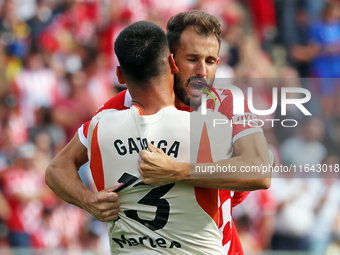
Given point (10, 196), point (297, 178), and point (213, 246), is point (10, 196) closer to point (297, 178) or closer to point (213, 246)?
point (297, 178)

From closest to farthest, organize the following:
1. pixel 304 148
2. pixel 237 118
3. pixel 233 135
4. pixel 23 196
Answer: pixel 233 135
pixel 237 118
pixel 23 196
pixel 304 148

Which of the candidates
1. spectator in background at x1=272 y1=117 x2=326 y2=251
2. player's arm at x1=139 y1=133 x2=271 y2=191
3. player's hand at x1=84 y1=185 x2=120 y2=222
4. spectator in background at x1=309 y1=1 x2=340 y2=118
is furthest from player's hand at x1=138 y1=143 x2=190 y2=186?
spectator in background at x1=309 y1=1 x2=340 y2=118

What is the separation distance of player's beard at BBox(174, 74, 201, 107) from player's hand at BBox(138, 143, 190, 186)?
2.75 feet

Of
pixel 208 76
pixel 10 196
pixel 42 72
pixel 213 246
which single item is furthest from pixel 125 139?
pixel 42 72

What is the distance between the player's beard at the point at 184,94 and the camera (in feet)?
10.2

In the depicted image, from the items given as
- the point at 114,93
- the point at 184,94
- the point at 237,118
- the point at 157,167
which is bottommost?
the point at 157,167

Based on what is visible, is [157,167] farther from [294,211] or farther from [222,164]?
[294,211]

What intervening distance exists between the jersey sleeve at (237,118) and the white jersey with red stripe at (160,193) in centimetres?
17

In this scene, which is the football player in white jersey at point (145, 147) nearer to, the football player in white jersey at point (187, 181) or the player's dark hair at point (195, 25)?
the football player in white jersey at point (187, 181)

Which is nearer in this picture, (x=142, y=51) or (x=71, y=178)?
(x=142, y=51)

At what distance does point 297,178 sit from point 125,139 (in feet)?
15.1

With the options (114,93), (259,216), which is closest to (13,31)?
(114,93)

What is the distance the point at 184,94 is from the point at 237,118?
58 cm

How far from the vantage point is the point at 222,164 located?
2391mm
